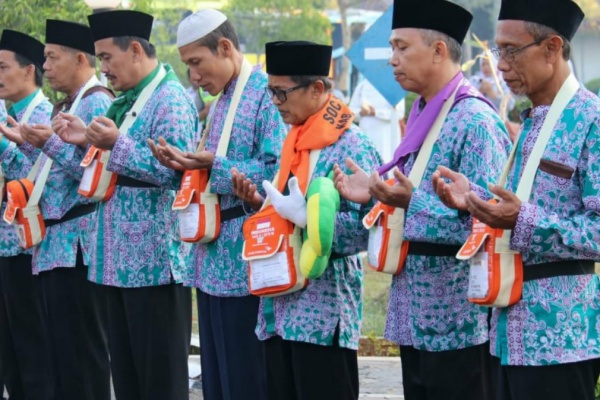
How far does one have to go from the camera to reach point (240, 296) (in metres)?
5.95

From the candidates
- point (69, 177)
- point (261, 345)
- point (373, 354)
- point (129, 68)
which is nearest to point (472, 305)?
point (261, 345)

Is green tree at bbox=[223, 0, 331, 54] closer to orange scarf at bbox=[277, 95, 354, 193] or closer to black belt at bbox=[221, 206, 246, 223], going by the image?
black belt at bbox=[221, 206, 246, 223]

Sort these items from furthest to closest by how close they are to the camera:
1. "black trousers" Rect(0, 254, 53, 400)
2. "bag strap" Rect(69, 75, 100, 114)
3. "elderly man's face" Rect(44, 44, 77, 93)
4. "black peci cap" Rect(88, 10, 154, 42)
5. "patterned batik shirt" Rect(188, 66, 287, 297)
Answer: "black trousers" Rect(0, 254, 53, 400) < "elderly man's face" Rect(44, 44, 77, 93) < "bag strap" Rect(69, 75, 100, 114) < "black peci cap" Rect(88, 10, 154, 42) < "patterned batik shirt" Rect(188, 66, 287, 297)

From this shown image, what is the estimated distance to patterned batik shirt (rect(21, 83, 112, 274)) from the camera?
23.3ft

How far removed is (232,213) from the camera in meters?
6.05

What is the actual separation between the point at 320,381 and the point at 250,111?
143 centimetres

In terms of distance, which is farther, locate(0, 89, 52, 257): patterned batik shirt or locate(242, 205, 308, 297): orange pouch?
locate(0, 89, 52, 257): patterned batik shirt

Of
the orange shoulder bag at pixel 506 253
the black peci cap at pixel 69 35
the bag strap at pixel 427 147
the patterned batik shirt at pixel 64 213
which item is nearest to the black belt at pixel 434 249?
the bag strap at pixel 427 147

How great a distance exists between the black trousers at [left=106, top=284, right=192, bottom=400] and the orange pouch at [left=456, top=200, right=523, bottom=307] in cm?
241

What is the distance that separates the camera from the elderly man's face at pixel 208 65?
6.05 meters

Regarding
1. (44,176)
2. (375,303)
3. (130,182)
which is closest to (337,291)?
(130,182)

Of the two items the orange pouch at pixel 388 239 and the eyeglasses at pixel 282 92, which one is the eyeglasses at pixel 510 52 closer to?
the orange pouch at pixel 388 239

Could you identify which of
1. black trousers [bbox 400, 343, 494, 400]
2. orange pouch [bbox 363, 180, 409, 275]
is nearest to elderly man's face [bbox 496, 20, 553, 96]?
orange pouch [bbox 363, 180, 409, 275]

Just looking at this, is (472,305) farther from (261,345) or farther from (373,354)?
(373,354)
